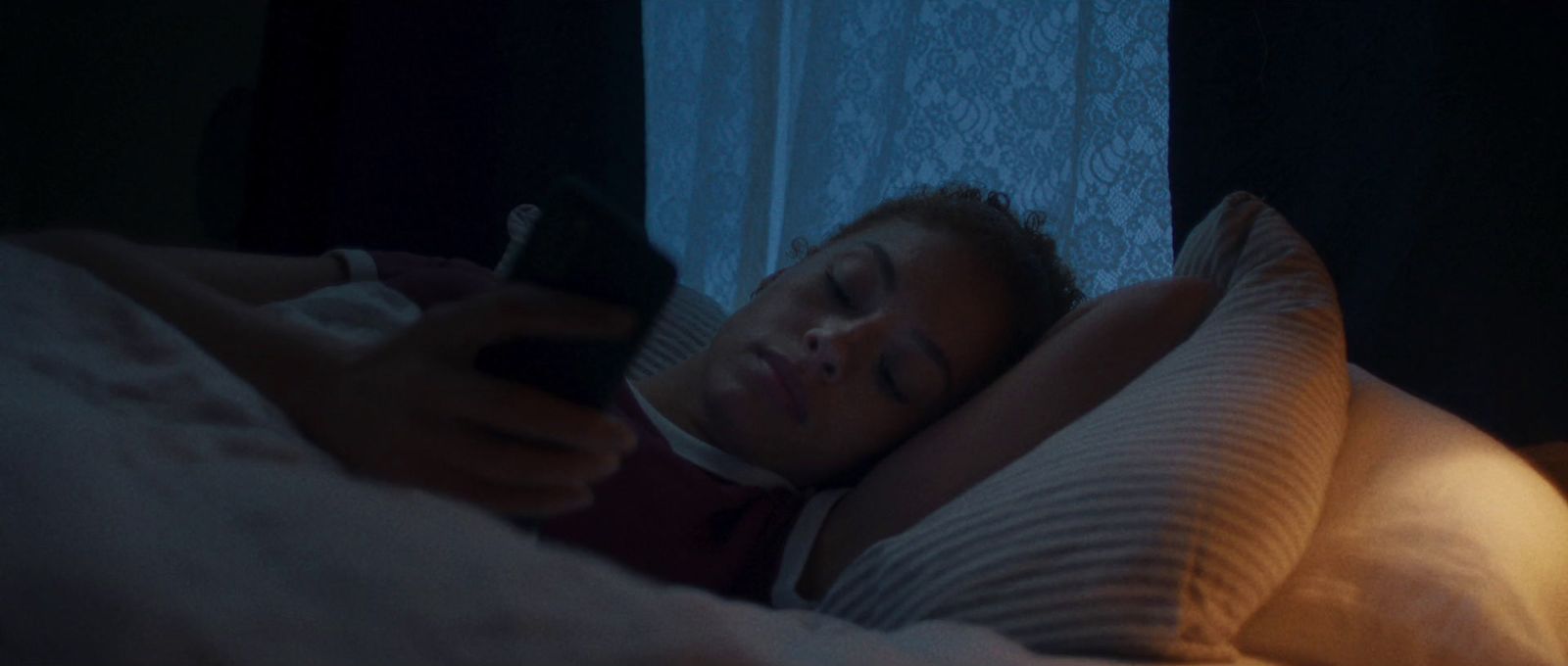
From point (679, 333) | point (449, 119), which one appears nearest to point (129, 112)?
point (449, 119)

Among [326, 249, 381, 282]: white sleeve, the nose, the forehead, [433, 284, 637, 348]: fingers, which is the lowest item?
[326, 249, 381, 282]: white sleeve

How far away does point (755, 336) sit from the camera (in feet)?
2.83

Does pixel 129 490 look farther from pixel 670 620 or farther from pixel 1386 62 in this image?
pixel 1386 62

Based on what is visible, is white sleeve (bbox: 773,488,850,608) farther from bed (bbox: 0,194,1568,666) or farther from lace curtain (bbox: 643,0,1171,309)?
lace curtain (bbox: 643,0,1171,309)

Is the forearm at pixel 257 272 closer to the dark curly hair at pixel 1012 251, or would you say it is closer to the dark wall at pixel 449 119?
the dark curly hair at pixel 1012 251

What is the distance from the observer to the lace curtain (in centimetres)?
145

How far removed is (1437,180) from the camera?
1043mm

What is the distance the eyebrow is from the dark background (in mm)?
588

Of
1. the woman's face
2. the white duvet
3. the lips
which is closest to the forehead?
the woman's face

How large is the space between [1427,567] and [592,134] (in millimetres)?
1497

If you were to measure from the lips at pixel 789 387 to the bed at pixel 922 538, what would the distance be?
22 centimetres

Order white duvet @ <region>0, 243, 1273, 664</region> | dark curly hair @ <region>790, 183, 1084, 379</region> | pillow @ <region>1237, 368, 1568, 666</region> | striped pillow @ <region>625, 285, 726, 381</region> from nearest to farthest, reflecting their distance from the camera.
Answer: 1. white duvet @ <region>0, 243, 1273, 664</region>
2. pillow @ <region>1237, 368, 1568, 666</region>
3. dark curly hair @ <region>790, 183, 1084, 379</region>
4. striped pillow @ <region>625, 285, 726, 381</region>

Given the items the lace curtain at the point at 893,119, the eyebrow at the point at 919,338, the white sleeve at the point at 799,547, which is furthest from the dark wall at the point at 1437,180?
the white sleeve at the point at 799,547

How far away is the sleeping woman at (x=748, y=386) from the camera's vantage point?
41 cm
